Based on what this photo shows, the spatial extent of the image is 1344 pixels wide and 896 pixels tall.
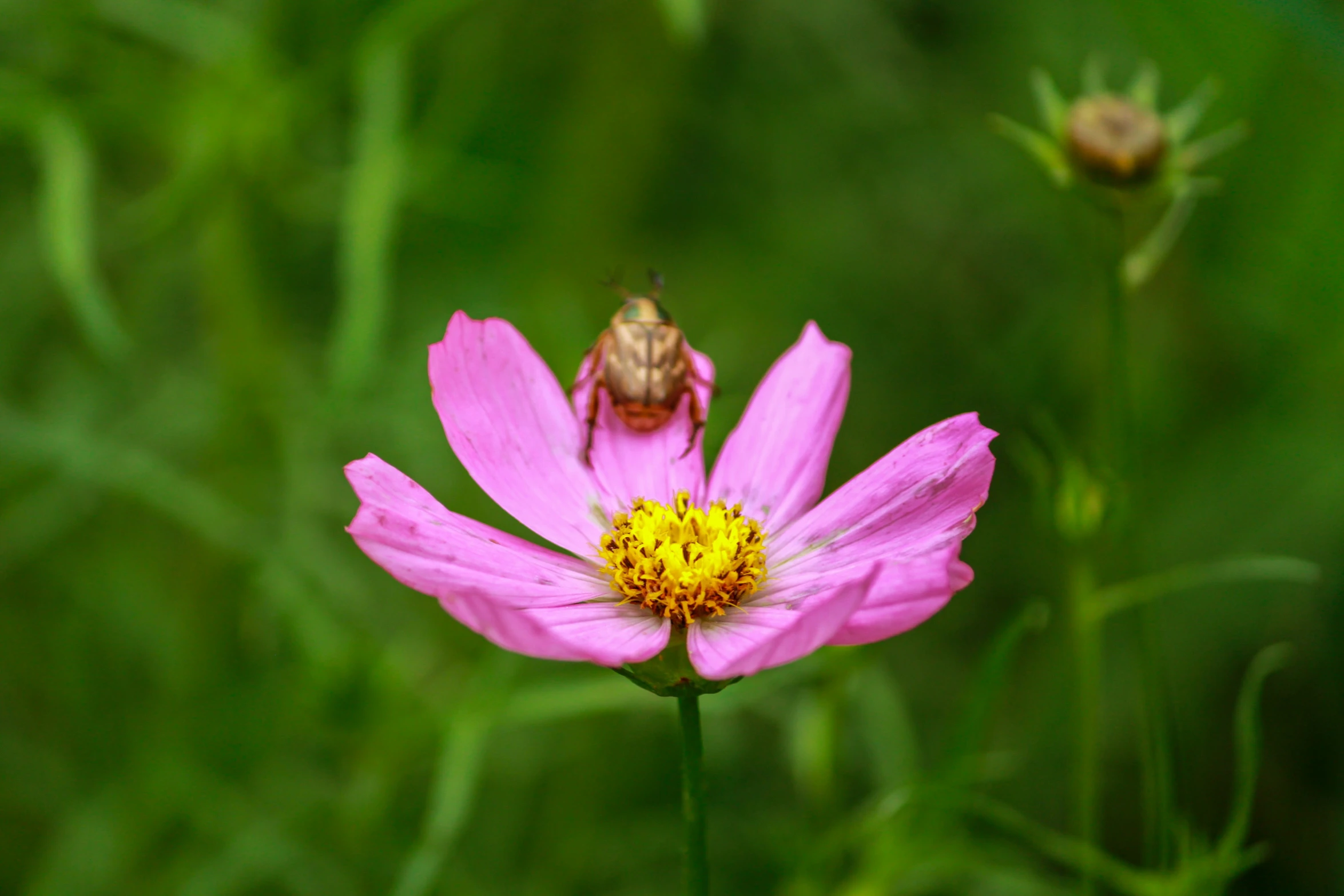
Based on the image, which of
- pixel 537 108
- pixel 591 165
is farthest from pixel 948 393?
pixel 537 108

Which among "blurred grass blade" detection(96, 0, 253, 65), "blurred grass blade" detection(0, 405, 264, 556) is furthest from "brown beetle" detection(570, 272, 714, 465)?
"blurred grass blade" detection(96, 0, 253, 65)

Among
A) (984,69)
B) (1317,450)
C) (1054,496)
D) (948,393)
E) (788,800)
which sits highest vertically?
(984,69)

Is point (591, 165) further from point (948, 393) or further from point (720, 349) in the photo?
point (948, 393)

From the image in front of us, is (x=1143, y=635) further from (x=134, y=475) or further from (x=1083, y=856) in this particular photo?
(x=134, y=475)

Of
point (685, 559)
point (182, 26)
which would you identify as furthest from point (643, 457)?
point (182, 26)

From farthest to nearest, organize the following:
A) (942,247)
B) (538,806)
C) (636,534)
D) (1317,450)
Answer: (942,247) < (1317,450) < (538,806) < (636,534)

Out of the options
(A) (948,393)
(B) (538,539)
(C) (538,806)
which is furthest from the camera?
(A) (948,393)

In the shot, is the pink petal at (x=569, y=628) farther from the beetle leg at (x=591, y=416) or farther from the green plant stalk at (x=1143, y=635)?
the green plant stalk at (x=1143, y=635)

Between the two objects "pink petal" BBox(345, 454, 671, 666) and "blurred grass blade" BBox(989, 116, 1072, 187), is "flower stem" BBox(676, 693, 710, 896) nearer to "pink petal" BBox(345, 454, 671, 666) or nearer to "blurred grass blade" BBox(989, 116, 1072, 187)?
"pink petal" BBox(345, 454, 671, 666)
